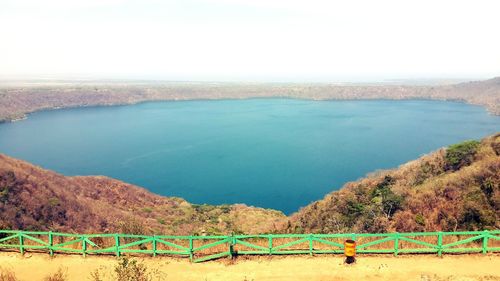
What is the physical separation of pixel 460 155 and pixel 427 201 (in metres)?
13.1

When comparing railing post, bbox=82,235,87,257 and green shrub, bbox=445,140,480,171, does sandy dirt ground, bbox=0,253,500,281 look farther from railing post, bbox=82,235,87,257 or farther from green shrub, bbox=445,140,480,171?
green shrub, bbox=445,140,480,171

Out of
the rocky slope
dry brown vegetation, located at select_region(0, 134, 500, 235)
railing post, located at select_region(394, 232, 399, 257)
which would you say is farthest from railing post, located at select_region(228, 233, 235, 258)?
the rocky slope

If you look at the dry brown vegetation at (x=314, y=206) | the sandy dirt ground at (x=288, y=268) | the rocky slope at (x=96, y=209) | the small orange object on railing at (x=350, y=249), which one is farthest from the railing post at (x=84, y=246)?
the rocky slope at (x=96, y=209)

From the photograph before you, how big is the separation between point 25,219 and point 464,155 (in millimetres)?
48964

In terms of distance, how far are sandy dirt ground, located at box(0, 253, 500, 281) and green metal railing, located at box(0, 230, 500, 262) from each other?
1.28ft

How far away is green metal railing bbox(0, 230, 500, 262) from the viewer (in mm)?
18688

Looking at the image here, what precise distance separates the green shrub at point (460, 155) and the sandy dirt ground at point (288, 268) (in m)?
23.1

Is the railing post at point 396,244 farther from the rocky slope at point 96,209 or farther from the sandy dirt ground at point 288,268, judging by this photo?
the rocky slope at point 96,209

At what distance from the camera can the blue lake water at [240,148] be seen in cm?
8162

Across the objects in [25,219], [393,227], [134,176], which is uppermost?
[393,227]

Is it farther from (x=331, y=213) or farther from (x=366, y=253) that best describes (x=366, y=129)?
(x=366, y=253)

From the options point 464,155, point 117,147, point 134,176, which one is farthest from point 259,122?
point 464,155

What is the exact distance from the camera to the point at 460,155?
39.8 meters

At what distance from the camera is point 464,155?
1550 inches
